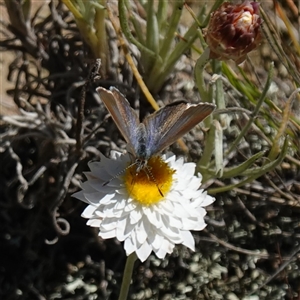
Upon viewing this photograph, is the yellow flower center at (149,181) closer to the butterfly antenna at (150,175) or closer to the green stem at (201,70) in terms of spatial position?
the butterfly antenna at (150,175)

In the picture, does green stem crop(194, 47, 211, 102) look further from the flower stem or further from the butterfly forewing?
the flower stem

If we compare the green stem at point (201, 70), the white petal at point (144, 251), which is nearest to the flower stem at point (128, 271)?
the white petal at point (144, 251)

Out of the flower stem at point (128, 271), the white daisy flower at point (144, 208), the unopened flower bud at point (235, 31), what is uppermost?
the unopened flower bud at point (235, 31)

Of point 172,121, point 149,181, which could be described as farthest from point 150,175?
point 172,121

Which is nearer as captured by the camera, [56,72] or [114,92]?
[114,92]

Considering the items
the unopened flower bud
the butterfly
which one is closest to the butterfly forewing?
the butterfly

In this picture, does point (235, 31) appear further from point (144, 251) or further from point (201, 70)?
point (144, 251)

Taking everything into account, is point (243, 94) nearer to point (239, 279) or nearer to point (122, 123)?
point (239, 279)

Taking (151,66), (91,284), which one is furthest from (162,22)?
(91,284)
